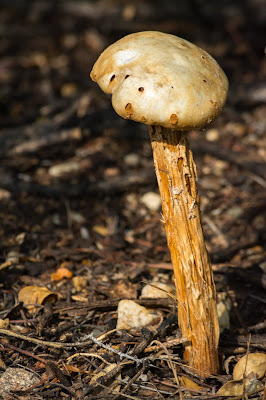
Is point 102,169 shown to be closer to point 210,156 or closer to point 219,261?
point 210,156

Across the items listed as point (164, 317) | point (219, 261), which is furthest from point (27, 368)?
point (219, 261)

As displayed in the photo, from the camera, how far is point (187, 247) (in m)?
2.07

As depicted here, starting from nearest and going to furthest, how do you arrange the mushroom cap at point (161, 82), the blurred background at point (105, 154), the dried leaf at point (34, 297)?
the mushroom cap at point (161, 82), the dried leaf at point (34, 297), the blurred background at point (105, 154)

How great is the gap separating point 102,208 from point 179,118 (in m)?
2.07

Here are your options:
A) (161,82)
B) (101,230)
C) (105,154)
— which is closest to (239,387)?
(161,82)

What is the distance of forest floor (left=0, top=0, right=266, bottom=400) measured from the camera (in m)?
2.33

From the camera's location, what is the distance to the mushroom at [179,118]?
70.1 inches

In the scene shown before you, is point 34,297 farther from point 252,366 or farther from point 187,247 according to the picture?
point 252,366

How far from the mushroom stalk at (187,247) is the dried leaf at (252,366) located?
0.34ft

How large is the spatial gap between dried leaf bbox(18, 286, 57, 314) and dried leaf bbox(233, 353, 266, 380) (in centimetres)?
110

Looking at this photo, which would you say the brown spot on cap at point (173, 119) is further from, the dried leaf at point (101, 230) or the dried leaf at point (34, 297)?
the dried leaf at point (101, 230)

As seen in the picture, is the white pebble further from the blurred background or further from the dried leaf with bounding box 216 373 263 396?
the dried leaf with bounding box 216 373 263 396

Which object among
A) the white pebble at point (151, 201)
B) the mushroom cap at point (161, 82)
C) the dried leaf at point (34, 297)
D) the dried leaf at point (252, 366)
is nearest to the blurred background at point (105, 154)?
the white pebble at point (151, 201)

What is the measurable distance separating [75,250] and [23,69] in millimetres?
3137
